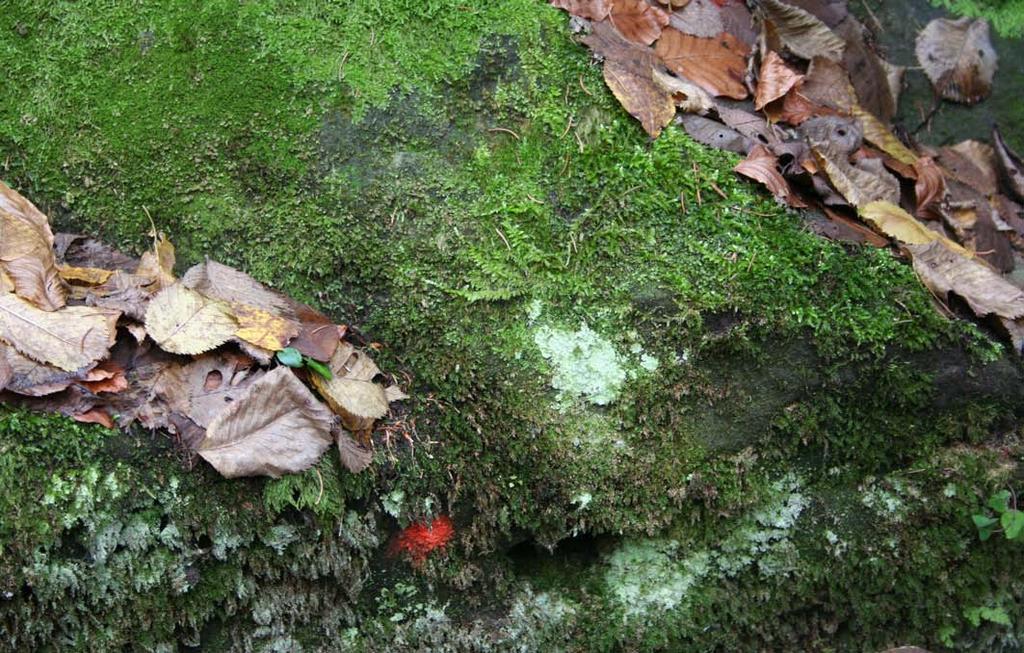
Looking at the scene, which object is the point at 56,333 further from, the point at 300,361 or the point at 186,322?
the point at 300,361

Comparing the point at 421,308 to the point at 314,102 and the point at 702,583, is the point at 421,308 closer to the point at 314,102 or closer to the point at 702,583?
the point at 314,102

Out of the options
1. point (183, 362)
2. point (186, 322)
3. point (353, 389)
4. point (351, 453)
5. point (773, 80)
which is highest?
point (773, 80)

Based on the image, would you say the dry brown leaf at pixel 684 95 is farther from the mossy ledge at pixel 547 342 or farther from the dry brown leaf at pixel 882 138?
the dry brown leaf at pixel 882 138

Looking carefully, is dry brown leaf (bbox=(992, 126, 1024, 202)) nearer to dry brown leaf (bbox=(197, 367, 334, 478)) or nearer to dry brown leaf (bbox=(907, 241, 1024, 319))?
dry brown leaf (bbox=(907, 241, 1024, 319))

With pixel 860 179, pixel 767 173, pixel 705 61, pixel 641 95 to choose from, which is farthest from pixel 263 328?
pixel 860 179

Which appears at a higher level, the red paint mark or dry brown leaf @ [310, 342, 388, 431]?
dry brown leaf @ [310, 342, 388, 431]

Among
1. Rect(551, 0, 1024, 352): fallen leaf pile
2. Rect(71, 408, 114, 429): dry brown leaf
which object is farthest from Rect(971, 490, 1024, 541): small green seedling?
Rect(71, 408, 114, 429): dry brown leaf

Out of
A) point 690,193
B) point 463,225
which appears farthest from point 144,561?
point 690,193
